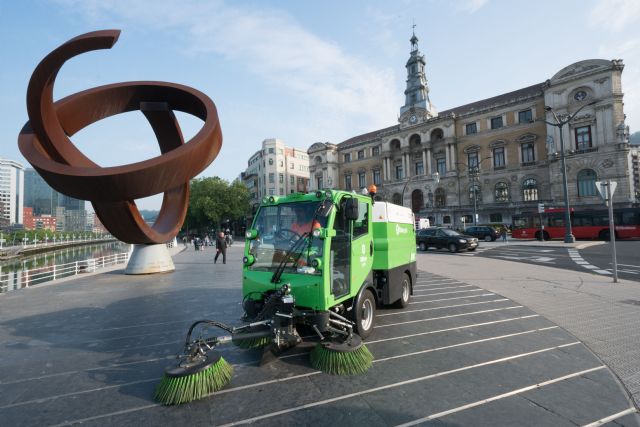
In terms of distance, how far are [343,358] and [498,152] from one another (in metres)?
55.0

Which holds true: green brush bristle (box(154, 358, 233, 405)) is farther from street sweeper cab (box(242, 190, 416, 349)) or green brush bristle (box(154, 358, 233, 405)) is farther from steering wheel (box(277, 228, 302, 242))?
steering wheel (box(277, 228, 302, 242))

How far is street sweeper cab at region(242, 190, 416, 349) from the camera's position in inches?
177

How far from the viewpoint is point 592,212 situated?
2798 centimetres

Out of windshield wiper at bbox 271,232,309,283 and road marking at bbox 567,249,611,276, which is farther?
road marking at bbox 567,249,611,276

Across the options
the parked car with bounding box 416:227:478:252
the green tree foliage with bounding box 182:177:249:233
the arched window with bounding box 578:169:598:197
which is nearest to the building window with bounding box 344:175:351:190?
the green tree foliage with bounding box 182:177:249:233

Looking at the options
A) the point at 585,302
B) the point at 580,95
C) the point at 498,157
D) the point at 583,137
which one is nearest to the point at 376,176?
the point at 498,157

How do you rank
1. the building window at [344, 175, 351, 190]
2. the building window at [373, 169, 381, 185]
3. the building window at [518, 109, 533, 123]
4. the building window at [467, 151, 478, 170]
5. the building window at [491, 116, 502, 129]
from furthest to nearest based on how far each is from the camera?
the building window at [344, 175, 351, 190], the building window at [373, 169, 381, 185], the building window at [467, 151, 478, 170], the building window at [491, 116, 502, 129], the building window at [518, 109, 533, 123]

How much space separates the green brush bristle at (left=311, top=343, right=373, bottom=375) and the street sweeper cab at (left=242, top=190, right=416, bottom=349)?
1.06 feet

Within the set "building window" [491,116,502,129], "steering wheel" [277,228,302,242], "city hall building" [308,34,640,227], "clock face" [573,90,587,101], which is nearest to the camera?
"steering wheel" [277,228,302,242]

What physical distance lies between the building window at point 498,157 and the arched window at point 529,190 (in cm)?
487

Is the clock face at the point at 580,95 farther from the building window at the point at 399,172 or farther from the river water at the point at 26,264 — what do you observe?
the river water at the point at 26,264

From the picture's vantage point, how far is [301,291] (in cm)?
455

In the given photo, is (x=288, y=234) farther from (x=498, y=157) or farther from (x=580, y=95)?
(x=498, y=157)

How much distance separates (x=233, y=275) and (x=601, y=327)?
477 inches
